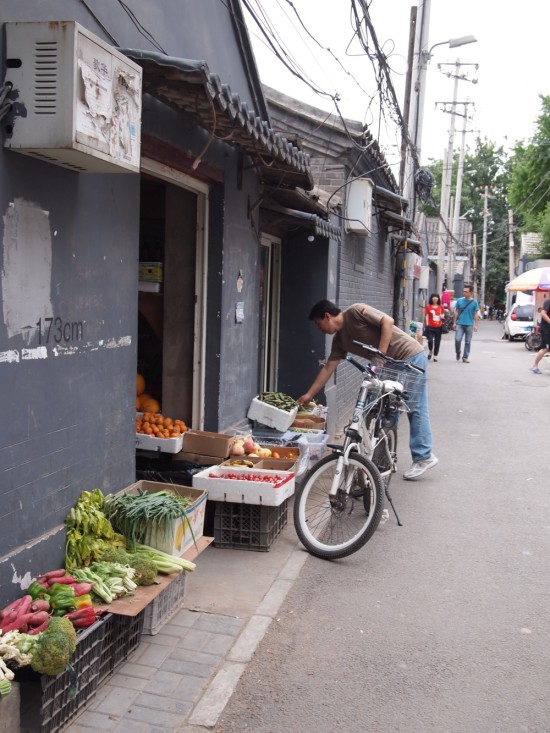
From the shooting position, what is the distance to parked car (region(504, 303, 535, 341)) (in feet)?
109

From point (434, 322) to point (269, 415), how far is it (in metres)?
13.7

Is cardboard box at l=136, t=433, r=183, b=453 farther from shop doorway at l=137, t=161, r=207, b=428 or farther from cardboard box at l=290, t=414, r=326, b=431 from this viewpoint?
cardboard box at l=290, t=414, r=326, b=431

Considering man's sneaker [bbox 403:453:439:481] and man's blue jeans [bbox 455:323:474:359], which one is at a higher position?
man's blue jeans [bbox 455:323:474:359]

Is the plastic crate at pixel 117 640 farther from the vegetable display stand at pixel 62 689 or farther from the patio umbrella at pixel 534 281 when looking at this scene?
the patio umbrella at pixel 534 281

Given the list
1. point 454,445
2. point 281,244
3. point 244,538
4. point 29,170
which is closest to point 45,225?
point 29,170

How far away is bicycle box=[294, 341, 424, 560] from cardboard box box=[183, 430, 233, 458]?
34.9 inches

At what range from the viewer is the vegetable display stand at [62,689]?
321cm

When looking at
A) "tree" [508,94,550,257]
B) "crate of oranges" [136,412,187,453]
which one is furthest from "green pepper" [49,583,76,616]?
"tree" [508,94,550,257]

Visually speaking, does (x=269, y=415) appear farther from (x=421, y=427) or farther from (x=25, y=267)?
(x=25, y=267)

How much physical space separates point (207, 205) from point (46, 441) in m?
3.47

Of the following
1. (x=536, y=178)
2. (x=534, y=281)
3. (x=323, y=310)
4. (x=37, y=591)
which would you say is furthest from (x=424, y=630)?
(x=536, y=178)

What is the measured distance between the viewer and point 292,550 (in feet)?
19.2

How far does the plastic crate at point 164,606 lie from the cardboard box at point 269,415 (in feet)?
11.1

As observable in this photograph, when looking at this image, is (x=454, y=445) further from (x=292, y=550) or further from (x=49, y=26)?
(x=49, y=26)
